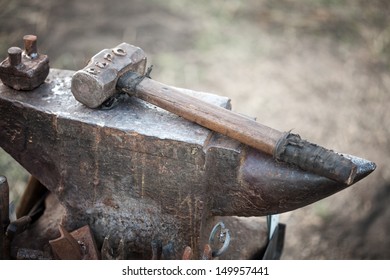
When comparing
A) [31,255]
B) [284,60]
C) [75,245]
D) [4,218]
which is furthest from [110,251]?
[284,60]

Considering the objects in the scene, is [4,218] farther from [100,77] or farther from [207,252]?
[207,252]

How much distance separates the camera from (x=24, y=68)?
2539 mm

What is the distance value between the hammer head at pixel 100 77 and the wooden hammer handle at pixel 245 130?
5cm

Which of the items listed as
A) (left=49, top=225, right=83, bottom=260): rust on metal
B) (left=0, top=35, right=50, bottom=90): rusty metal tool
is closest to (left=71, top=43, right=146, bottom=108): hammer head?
(left=0, top=35, right=50, bottom=90): rusty metal tool

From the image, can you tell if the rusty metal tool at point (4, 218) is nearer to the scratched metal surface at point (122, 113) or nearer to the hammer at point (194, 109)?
the scratched metal surface at point (122, 113)

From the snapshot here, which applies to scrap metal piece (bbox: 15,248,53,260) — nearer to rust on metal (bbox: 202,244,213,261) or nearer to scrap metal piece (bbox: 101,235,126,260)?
scrap metal piece (bbox: 101,235,126,260)

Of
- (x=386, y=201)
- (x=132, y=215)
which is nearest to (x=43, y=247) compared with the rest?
(x=132, y=215)

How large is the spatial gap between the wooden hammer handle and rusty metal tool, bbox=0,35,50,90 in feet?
1.32

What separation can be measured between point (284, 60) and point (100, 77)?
339cm

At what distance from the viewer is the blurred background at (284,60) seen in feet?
13.7

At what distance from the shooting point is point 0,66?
2541 millimetres

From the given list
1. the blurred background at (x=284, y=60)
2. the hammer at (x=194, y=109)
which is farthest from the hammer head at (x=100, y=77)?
the blurred background at (x=284, y=60)

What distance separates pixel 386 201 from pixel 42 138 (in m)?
2.65

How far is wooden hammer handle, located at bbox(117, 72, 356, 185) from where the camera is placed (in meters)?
2.12
